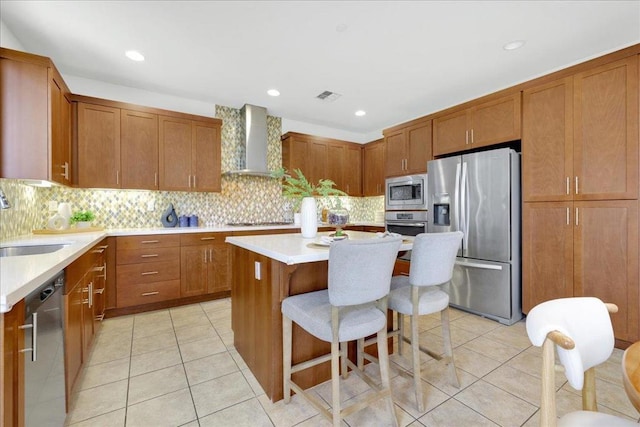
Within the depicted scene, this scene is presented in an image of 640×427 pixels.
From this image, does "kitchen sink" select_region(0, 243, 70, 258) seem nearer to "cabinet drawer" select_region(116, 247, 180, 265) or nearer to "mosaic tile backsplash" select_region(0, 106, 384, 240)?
"mosaic tile backsplash" select_region(0, 106, 384, 240)

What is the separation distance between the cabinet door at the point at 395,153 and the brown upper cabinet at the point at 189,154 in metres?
2.48

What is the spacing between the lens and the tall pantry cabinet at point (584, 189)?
7.45 ft

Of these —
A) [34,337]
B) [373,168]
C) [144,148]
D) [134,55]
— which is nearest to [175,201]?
[144,148]

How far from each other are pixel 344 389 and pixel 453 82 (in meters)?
3.47

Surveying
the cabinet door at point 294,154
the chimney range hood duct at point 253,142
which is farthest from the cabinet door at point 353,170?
the chimney range hood duct at point 253,142

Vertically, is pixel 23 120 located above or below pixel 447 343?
above

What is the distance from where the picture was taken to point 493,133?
3.09 m

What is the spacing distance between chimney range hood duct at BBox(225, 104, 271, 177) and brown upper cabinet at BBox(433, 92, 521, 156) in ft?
7.90

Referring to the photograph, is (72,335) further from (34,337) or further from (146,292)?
(146,292)

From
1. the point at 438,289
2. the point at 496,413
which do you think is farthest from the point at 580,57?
the point at 496,413

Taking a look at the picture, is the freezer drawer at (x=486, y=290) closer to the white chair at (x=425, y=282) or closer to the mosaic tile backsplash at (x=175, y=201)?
the white chair at (x=425, y=282)

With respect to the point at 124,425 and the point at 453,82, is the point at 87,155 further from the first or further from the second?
the point at 453,82

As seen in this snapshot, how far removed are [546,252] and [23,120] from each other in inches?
185

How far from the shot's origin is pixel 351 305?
4.71ft
